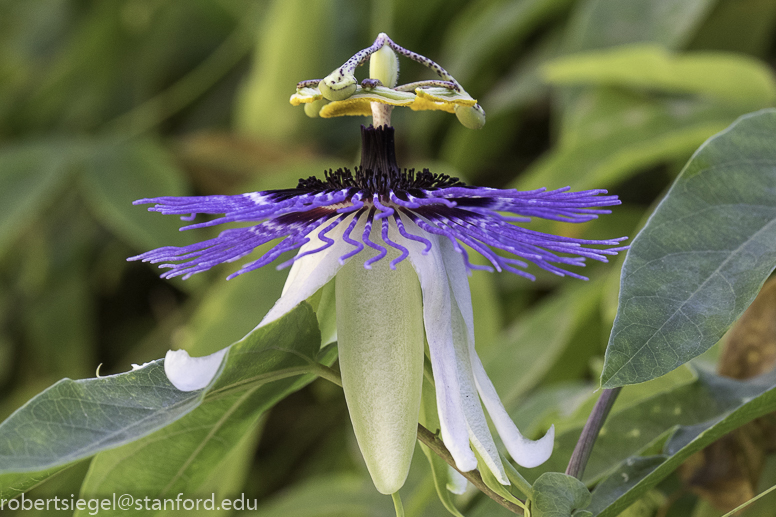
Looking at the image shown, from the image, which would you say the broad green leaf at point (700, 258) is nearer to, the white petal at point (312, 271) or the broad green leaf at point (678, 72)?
the white petal at point (312, 271)

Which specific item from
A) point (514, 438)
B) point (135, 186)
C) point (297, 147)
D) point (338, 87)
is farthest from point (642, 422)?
point (135, 186)

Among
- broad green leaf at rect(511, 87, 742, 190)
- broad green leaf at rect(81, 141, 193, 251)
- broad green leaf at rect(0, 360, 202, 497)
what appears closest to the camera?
broad green leaf at rect(0, 360, 202, 497)

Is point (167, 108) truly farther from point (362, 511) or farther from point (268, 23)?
point (362, 511)

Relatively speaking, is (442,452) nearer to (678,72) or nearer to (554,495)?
(554,495)

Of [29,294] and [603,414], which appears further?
[29,294]

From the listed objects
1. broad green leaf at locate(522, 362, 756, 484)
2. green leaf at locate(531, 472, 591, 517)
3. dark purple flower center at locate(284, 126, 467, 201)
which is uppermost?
dark purple flower center at locate(284, 126, 467, 201)

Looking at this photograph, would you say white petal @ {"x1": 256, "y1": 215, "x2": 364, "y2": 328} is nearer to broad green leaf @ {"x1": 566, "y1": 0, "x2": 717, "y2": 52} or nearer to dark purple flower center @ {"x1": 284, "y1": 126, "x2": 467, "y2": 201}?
dark purple flower center @ {"x1": 284, "y1": 126, "x2": 467, "y2": 201}

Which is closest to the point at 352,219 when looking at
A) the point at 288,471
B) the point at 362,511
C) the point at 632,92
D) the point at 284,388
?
the point at 284,388

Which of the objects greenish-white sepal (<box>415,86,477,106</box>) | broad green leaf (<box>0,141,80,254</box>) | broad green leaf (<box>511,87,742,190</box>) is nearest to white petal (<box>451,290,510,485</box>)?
greenish-white sepal (<box>415,86,477,106</box>)
